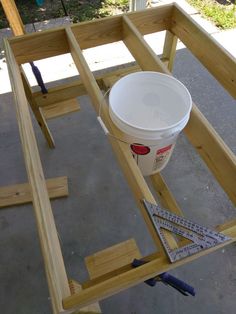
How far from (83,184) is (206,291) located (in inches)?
44.8

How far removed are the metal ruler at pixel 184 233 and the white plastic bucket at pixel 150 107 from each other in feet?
1.21

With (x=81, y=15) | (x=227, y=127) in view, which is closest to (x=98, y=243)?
(x=227, y=127)

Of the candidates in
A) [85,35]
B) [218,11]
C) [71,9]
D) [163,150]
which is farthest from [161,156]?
[71,9]

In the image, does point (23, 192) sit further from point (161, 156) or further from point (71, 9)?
point (71, 9)

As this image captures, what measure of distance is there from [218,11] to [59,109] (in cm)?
270

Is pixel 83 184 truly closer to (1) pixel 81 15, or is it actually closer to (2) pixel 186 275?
(2) pixel 186 275

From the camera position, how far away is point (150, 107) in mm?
1498

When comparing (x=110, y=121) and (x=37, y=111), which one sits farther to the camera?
(x=37, y=111)

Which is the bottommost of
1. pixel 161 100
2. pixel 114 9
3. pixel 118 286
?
pixel 114 9

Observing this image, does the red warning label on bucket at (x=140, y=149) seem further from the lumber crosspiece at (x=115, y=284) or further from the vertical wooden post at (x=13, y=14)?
the vertical wooden post at (x=13, y=14)

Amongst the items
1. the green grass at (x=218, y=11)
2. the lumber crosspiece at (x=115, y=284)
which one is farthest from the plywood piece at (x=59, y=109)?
the green grass at (x=218, y=11)

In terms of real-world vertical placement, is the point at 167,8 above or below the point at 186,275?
above

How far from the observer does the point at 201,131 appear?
49.6 inches

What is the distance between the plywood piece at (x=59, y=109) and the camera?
2301 millimetres
